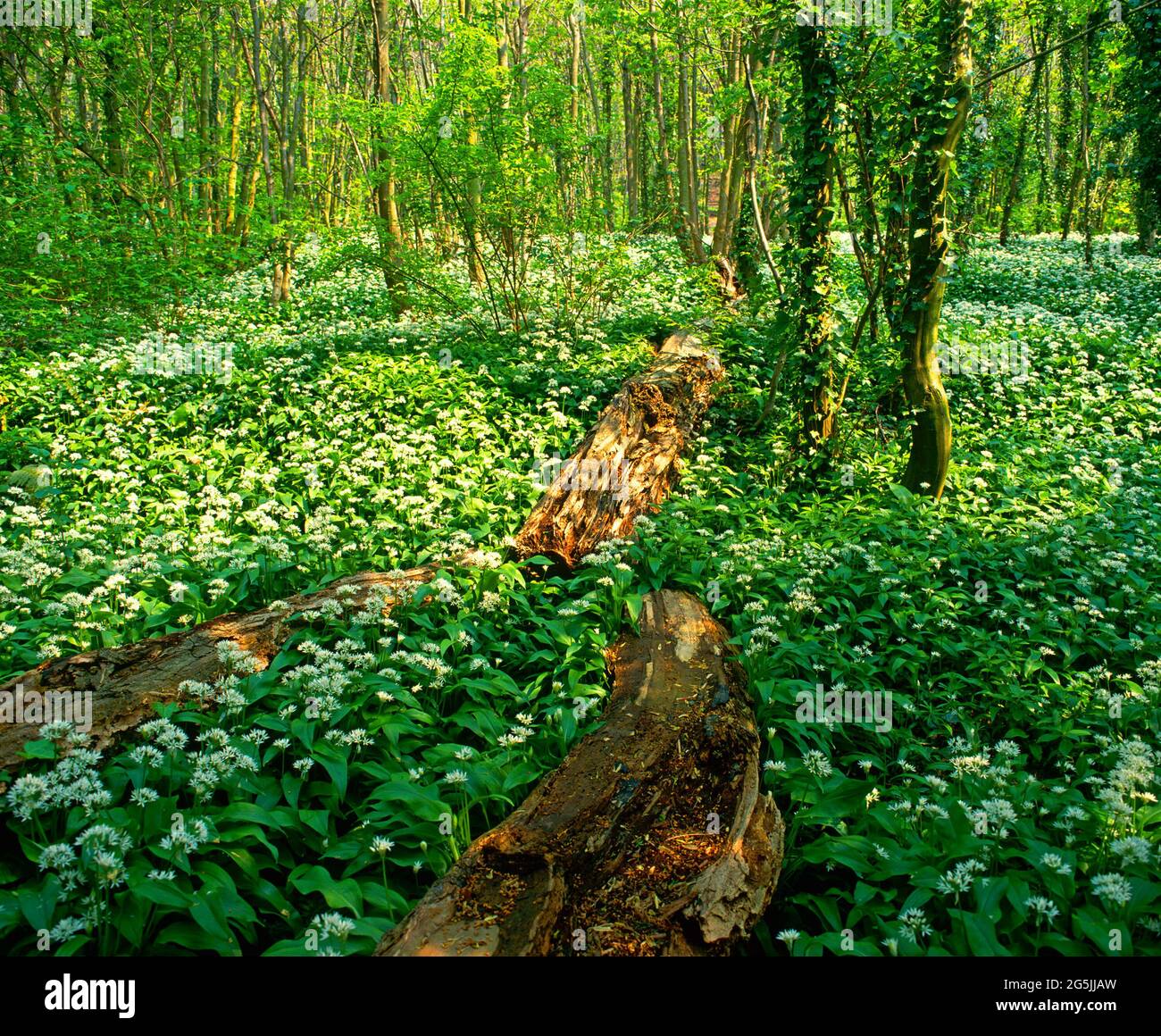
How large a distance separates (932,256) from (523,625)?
454 centimetres

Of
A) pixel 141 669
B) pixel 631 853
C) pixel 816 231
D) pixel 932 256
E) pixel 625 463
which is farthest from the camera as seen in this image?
pixel 816 231

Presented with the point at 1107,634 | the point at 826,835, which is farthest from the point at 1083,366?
the point at 826,835

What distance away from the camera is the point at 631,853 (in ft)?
8.34

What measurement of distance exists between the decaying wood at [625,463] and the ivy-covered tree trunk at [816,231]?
1.28 meters

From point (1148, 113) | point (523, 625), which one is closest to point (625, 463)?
point (523, 625)

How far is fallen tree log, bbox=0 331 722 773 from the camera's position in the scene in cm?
309

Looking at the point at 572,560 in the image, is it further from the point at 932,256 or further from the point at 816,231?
the point at 932,256

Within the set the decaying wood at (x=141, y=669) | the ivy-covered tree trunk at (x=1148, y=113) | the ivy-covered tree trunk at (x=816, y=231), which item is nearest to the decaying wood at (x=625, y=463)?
the ivy-covered tree trunk at (x=816, y=231)

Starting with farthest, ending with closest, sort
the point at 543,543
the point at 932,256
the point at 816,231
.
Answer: the point at 816,231
the point at 932,256
the point at 543,543

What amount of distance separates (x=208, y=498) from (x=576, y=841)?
4.38m

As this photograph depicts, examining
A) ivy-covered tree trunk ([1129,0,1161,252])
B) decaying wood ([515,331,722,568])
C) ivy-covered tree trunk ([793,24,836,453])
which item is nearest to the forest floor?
decaying wood ([515,331,722,568])

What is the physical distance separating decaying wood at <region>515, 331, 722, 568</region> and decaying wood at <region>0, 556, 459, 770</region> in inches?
57.0

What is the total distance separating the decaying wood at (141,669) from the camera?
2975 mm

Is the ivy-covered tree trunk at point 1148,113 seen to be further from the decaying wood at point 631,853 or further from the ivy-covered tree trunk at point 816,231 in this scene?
the decaying wood at point 631,853
